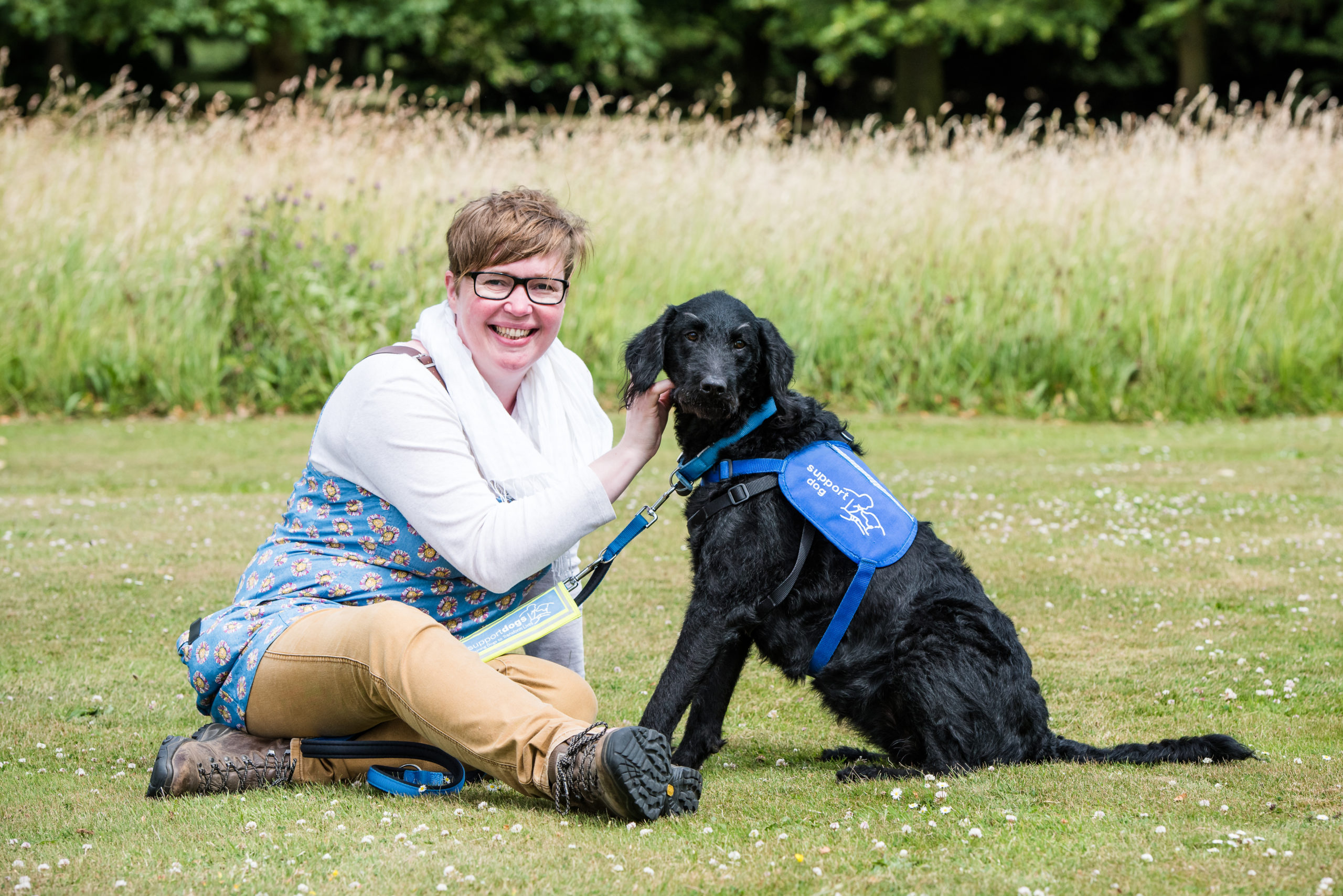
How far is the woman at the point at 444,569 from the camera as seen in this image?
9.50 feet

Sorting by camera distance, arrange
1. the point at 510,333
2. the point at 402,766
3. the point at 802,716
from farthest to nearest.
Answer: the point at 802,716
the point at 510,333
the point at 402,766

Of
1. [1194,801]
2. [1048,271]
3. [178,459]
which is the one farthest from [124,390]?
[1194,801]

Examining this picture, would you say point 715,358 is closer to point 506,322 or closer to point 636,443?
point 636,443

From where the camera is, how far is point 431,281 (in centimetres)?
998

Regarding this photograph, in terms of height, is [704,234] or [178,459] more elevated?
[704,234]

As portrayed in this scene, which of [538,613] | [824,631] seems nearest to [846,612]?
[824,631]

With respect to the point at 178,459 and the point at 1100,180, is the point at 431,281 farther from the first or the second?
the point at 1100,180

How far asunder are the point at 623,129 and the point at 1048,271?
4.04 metres

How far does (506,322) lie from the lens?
3.39 m

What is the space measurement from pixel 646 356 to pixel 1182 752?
5.83ft

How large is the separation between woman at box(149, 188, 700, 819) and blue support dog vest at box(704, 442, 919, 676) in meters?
0.37

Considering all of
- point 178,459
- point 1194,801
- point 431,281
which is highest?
point 431,281

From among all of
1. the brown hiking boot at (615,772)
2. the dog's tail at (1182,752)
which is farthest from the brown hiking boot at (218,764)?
the dog's tail at (1182,752)

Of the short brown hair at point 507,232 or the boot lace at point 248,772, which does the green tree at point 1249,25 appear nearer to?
the short brown hair at point 507,232
